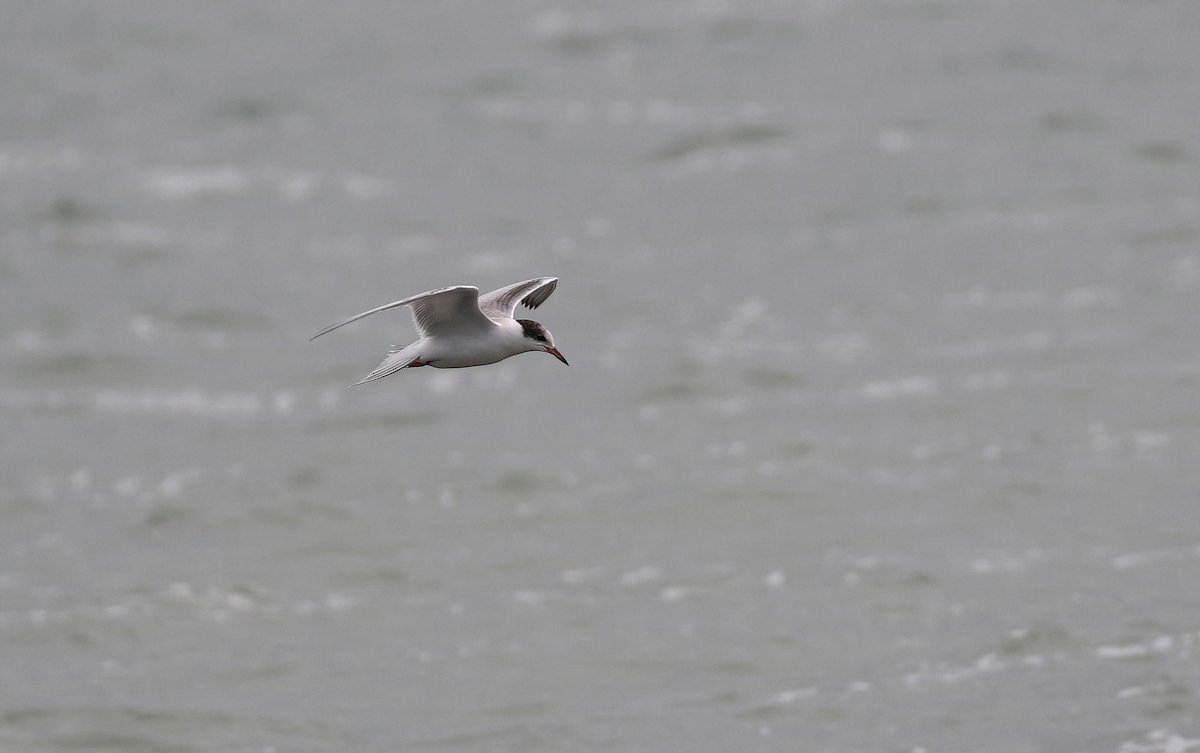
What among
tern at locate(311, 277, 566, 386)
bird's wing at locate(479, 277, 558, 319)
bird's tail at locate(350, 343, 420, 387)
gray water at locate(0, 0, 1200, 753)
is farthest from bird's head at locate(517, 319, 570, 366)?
gray water at locate(0, 0, 1200, 753)

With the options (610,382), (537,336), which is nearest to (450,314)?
(537,336)

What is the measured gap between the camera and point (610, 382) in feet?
72.8

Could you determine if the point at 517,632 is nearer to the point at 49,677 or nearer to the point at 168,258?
the point at 49,677

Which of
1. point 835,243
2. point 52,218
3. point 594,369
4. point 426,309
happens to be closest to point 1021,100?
point 835,243

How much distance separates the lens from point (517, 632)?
16.3 metres

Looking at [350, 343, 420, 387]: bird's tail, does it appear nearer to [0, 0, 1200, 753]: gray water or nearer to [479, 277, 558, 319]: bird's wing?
[479, 277, 558, 319]: bird's wing

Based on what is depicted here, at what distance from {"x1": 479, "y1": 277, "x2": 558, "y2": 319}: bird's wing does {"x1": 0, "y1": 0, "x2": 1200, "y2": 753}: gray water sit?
6158mm

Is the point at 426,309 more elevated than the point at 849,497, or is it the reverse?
the point at 426,309

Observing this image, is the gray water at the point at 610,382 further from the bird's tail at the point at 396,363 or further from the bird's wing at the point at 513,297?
the bird's tail at the point at 396,363

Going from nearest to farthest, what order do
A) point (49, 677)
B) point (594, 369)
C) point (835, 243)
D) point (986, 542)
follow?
point (49, 677), point (986, 542), point (594, 369), point (835, 243)

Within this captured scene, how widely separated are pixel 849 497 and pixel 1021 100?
42.7ft

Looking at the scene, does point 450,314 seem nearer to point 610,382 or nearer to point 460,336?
point 460,336

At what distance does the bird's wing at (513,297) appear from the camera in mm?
8430

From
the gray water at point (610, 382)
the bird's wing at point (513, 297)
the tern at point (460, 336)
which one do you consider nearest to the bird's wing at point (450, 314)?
the tern at point (460, 336)
